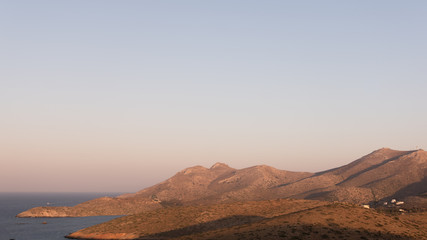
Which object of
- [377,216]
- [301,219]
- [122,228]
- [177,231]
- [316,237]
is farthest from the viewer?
[122,228]

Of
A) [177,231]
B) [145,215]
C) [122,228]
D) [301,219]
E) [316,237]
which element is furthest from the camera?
[145,215]

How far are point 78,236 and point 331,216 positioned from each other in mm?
80560

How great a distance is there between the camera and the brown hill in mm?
66000

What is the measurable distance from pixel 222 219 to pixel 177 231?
14.4 meters

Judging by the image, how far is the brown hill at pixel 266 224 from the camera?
217 feet

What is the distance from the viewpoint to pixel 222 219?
344ft

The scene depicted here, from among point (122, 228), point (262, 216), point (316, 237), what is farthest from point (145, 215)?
point (316, 237)

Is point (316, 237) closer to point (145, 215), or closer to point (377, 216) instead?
point (377, 216)

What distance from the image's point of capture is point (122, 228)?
10862cm

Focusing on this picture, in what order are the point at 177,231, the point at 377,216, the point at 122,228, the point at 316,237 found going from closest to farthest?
the point at 316,237
the point at 377,216
the point at 177,231
the point at 122,228

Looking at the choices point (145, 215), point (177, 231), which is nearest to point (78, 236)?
point (145, 215)

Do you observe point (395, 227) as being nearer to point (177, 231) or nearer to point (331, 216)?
point (331, 216)

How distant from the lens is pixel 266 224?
72.6 m

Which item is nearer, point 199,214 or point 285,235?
point 285,235
